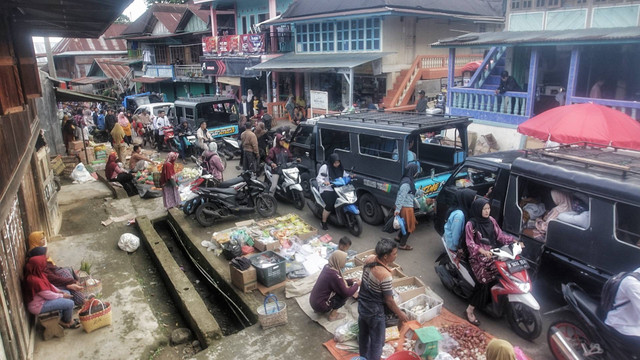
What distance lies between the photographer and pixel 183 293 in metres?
6.65

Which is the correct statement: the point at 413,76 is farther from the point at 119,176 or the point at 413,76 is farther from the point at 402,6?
the point at 119,176

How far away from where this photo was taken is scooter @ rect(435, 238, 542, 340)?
5055 mm

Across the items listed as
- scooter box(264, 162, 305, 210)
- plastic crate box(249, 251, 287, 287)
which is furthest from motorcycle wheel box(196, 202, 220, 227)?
plastic crate box(249, 251, 287, 287)

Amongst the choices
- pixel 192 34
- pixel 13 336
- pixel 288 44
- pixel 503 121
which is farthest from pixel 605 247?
pixel 192 34

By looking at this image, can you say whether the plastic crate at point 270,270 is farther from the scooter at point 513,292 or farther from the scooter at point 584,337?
the scooter at point 584,337

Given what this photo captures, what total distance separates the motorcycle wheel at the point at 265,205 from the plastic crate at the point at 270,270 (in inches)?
107

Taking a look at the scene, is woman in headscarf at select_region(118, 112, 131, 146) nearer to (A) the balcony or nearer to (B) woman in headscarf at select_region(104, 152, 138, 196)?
(B) woman in headscarf at select_region(104, 152, 138, 196)

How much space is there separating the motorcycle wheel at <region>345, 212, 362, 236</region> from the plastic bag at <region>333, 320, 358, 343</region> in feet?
10.6

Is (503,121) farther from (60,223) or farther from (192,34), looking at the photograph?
(192,34)

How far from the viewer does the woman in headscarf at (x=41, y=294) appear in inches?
216

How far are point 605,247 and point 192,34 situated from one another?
30.1 metres

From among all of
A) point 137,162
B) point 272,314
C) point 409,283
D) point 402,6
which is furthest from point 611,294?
point 402,6

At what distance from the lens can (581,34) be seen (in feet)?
35.5

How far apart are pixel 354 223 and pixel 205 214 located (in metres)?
3.12
